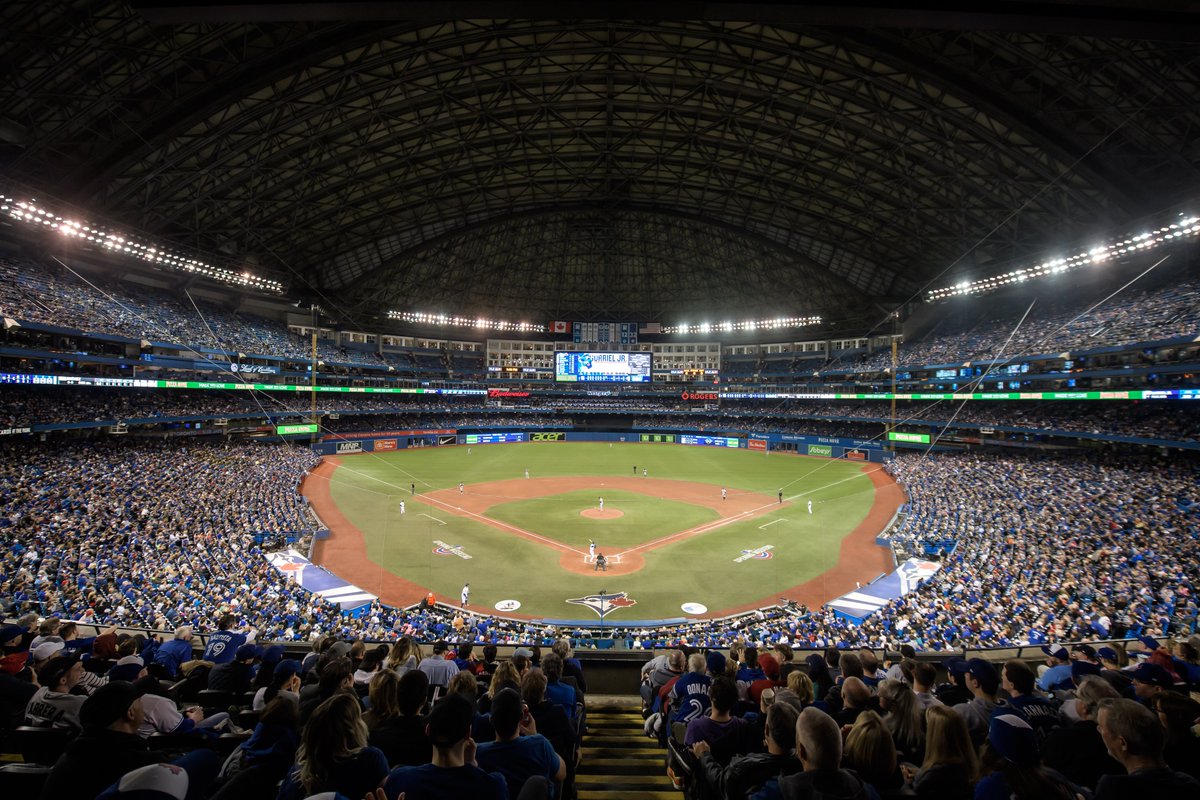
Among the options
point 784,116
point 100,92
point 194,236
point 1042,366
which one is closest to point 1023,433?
point 1042,366

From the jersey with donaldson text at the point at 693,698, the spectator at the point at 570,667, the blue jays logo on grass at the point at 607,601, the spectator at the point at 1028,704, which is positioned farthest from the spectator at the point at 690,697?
the blue jays logo on grass at the point at 607,601

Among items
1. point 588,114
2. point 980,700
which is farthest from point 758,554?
point 588,114

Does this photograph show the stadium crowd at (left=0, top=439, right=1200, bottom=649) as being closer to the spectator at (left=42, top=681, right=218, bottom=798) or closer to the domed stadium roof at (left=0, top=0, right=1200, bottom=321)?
the spectator at (left=42, top=681, right=218, bottom=798)

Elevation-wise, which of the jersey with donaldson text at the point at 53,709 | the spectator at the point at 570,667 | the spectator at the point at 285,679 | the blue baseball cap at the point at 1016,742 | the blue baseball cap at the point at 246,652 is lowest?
the spectator at the point at 570,667

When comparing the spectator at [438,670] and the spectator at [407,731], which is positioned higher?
the spectator at [407,731]

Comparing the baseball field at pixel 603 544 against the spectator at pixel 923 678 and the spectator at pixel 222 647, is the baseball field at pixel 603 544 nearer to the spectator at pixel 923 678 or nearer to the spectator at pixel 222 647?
the spectator at pixel 222 647

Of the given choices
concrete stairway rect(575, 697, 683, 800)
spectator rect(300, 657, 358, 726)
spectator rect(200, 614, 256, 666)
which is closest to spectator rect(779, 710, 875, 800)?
concrete stairway rect(575, 697, 683, 800)
